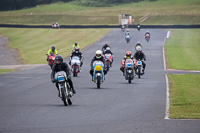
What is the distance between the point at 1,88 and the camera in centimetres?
1997

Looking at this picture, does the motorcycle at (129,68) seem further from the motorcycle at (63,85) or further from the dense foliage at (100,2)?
the dense foliage at (100,2)

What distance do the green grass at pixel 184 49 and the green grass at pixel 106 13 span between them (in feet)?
80.8

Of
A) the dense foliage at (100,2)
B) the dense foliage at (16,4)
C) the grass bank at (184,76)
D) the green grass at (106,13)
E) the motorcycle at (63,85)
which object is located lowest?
the green grass at (106,13)

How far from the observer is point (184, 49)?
174 ft

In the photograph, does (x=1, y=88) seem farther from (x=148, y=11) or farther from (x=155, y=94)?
(x=148, y=11)

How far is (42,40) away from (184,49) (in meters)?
24.1

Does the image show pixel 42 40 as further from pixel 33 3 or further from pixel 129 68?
pixel 33 3

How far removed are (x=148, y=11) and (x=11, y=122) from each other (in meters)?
104

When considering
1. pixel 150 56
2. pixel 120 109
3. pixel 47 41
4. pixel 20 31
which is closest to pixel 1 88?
pixel 120 109

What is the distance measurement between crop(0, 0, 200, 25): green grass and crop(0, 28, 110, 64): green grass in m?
24.4

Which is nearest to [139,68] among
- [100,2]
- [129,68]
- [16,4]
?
[129,68]

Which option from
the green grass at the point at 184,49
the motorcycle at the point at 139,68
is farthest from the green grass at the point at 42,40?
the motorcycle at the point at 139,68

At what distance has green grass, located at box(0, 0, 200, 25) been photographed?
103m

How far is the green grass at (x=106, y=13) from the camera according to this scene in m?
103
